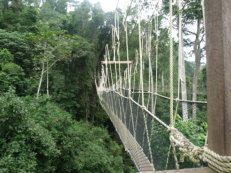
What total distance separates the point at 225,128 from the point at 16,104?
2541 mm

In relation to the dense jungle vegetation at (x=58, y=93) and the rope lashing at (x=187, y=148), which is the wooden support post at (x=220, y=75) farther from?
the dense jungle vegetation at (x=58, y=93)

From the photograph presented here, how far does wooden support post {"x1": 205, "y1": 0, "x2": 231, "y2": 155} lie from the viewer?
0.29 meters

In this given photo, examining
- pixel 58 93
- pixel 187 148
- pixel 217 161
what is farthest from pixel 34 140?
pixel 58 93

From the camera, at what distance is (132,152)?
1520 mm

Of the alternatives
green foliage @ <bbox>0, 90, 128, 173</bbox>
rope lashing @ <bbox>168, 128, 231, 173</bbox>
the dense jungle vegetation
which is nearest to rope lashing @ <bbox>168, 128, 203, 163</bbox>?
rope lashing @ <bbox>168, 128, 231, 173</bbox>

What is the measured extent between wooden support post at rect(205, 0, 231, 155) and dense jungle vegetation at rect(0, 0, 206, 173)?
100 centimetres

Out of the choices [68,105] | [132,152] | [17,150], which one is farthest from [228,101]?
[68,105]

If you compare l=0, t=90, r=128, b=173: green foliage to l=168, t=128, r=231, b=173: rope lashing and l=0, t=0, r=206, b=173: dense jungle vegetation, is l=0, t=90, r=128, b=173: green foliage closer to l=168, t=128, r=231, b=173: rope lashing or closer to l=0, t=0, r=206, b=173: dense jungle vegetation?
l=0, t=0, r=206, b=173: dense jungle vegetation

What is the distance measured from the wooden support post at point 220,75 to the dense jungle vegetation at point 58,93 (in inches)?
39.4

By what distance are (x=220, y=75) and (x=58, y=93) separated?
7.12m

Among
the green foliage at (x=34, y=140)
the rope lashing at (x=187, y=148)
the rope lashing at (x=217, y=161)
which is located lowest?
the green foliage at (x=34, y=140)

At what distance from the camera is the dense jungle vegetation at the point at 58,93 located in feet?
7.81

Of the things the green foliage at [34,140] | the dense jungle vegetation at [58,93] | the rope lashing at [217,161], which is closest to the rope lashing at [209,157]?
the rope lashing at [217,161]

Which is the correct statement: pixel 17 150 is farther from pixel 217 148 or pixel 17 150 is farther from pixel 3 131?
pixel 217 148
